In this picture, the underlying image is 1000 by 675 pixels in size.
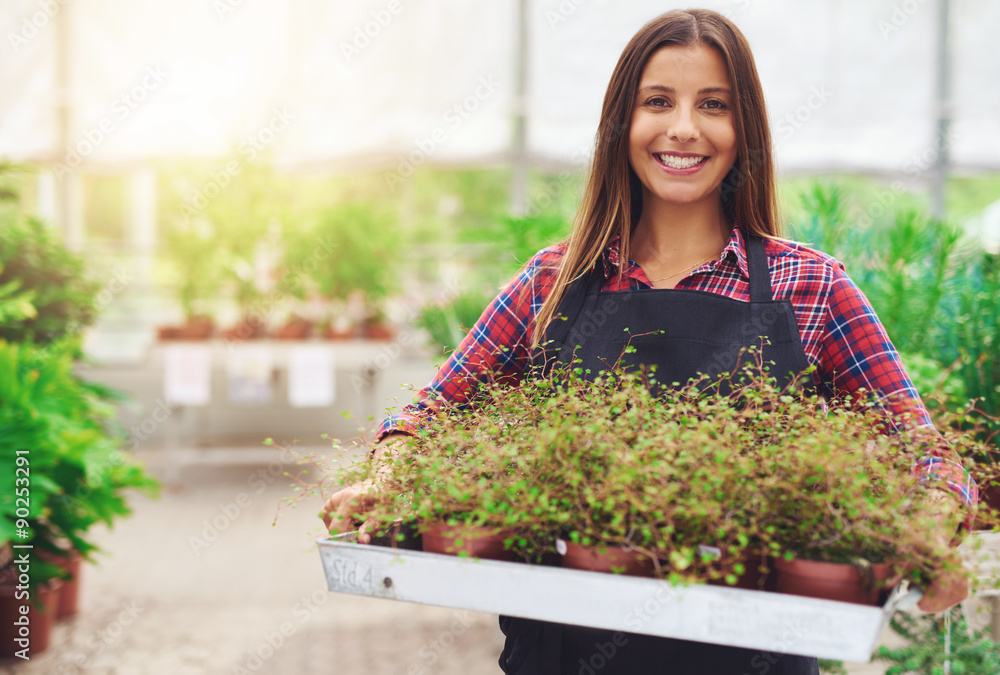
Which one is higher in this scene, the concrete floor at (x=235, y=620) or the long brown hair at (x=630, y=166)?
the long brown hair at (x=630, y=166)

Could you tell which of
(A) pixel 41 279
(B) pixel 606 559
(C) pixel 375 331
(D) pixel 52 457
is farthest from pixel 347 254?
(B) pixel 606 559

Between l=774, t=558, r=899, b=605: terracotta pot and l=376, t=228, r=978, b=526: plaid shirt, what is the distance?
224mm

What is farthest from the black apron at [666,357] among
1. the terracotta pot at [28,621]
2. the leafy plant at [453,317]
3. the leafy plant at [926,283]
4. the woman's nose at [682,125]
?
the terracotta pot at [28,621]

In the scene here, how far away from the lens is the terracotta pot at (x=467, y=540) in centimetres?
85

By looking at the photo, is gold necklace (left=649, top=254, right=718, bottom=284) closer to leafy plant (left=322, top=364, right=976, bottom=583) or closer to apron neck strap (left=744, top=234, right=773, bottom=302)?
apron neck strap (left=744, top=234, right=773, bottom=302)

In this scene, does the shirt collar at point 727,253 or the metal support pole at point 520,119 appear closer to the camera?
the shirt collar at point 727,253

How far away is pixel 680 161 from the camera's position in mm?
1158

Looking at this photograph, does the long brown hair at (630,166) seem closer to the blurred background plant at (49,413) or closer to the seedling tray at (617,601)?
the seedling tray at (617,601)

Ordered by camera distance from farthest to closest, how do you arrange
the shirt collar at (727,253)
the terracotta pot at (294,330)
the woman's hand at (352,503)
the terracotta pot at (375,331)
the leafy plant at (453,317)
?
the terracotta pot at (375,331), the terracotta pot at (294,330), the leafy plant at (453,317), the shirt collar at (727,253), the woman's hand at (352,503)

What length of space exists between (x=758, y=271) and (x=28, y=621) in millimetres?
2829

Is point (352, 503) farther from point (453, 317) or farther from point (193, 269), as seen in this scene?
point (193, 269)

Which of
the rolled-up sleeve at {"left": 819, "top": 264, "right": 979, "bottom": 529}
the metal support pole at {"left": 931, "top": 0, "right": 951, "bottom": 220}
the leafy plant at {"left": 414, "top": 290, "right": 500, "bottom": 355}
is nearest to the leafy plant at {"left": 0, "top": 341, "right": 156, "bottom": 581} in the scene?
the leafy plant at {"left": 414, "top": 290, "right": 500, "bottom": 355}

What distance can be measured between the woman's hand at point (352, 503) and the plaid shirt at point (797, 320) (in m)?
0.10

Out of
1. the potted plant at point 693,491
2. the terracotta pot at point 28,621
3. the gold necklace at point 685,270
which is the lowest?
the terracotta pot at point 28,621
